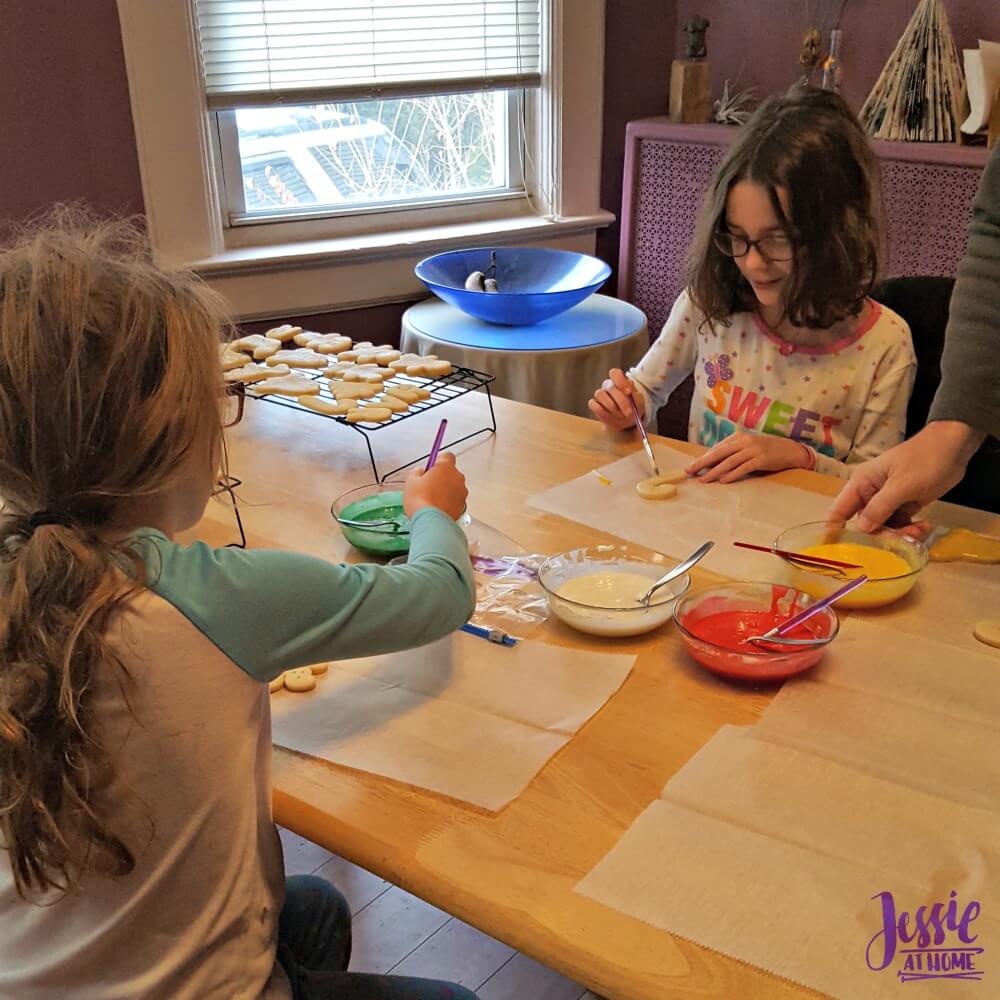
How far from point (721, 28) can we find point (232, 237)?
150 centimetres

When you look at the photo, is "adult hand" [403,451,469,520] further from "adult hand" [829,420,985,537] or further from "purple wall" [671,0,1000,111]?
"purple wall" [671,0,1000,111]

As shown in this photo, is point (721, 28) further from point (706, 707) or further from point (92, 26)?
point (706, 707)

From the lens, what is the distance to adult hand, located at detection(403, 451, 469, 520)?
1.09 metres

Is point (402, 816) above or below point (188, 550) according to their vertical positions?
below

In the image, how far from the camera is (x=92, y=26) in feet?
7.31

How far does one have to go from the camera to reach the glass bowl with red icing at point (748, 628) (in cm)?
96

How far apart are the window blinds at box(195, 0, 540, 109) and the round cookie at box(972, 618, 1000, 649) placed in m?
2.13

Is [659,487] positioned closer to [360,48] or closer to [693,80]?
[360,48]

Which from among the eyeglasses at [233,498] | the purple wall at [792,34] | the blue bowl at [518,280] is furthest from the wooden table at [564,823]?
the purple wall at [792,34]

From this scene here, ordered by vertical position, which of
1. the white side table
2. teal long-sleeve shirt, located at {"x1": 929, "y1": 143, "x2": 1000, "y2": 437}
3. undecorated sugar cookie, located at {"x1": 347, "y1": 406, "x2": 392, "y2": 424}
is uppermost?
teal long-sleeve shirt, located at {"x1": 929, "y1": 143, "x2": 1000, "y2": 437}

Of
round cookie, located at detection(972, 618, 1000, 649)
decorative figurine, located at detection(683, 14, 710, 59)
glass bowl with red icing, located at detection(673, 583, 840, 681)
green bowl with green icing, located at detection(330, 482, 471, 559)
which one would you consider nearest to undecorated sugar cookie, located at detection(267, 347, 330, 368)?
green bowl with green icing, located at detection(330, 482, 471, 559)

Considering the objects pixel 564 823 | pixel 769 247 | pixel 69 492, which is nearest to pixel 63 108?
pixel 769 247

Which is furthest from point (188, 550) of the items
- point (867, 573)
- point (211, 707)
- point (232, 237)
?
point (232, 237)

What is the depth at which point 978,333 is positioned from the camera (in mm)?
1276
